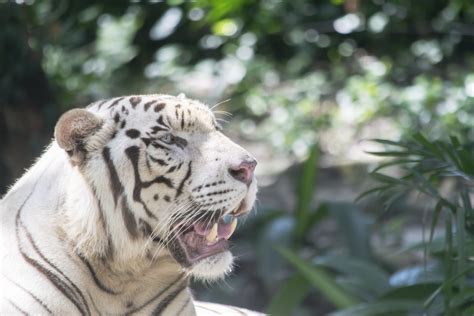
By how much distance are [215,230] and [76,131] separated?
50 cm

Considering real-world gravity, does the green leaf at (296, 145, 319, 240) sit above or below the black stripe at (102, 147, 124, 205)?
below

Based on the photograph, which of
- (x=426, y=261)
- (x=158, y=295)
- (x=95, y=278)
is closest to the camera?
(x=95, y=278)

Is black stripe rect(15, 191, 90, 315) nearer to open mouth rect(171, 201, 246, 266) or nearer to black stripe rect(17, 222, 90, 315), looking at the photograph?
black stripe rect(17, 222, 90, 315)

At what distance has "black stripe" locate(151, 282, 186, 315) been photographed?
2930mm

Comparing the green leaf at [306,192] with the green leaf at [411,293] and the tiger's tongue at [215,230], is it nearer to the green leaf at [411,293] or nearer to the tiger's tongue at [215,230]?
the green leaf at [411,293]

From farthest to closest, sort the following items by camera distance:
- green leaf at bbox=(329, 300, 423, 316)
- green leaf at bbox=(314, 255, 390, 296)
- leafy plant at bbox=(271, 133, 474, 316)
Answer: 1. green leaf at bbox=(314, 255, 390, 296)
2. green leaf at bbox=(329, 300, 423, 316)
3. leafy plant at bbox=(271, 133, 474, 316)

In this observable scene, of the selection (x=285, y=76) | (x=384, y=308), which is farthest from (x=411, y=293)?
(x=285, y=76)

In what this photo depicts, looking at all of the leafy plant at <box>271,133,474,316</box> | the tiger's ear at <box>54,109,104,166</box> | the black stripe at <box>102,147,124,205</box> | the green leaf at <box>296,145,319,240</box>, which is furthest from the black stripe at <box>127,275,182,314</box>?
the green leaf at <box>296,145,319,240</box>

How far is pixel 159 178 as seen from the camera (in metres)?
2.80

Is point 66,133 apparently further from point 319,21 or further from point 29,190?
point 319,21

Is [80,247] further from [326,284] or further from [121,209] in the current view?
[326,284]

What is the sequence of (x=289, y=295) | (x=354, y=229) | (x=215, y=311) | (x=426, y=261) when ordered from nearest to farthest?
1. (x=215, y=311)
2. (x=426, y=261)
3. (x=289, y=295)
4. (x=354, y=229)

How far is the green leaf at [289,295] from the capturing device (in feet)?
15.5

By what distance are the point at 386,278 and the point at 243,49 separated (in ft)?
6.77
